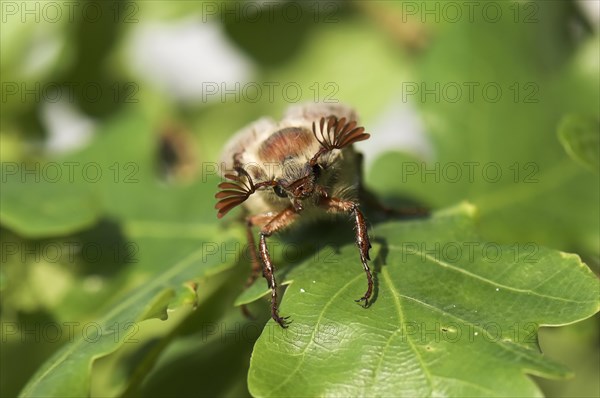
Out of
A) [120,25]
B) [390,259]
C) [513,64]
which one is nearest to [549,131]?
[513,64]

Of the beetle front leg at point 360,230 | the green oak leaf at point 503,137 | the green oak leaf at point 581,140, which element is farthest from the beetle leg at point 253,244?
the green oak leaf at point 581,140

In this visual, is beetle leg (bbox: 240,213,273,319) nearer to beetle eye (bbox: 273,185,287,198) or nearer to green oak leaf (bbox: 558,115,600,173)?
→ beetle eye (bbox: 273,185,287,198)

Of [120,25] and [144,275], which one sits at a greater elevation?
[120,25]

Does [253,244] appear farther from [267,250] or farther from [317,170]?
[317,170]

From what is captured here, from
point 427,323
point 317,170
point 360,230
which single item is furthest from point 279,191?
point 427,323

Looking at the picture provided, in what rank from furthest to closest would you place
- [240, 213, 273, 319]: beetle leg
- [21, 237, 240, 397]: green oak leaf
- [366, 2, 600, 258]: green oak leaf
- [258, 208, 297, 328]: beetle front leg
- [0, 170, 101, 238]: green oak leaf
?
[366, 2, 600, 258]: green oak leaf
[0, 170, 101, 238]: green oak leaf
[240, 213, 273, 319]: beetle leg
[21, 237, 240, 397]: green oak leaf
[258, 208, 297, 328]: beetle front leg

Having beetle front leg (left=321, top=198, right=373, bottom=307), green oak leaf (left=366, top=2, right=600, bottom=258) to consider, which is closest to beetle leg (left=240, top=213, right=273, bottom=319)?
beetle front leg (left=321, top=198, right=373, bottom=307)

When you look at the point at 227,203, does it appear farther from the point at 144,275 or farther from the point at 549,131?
the point at 549,131
